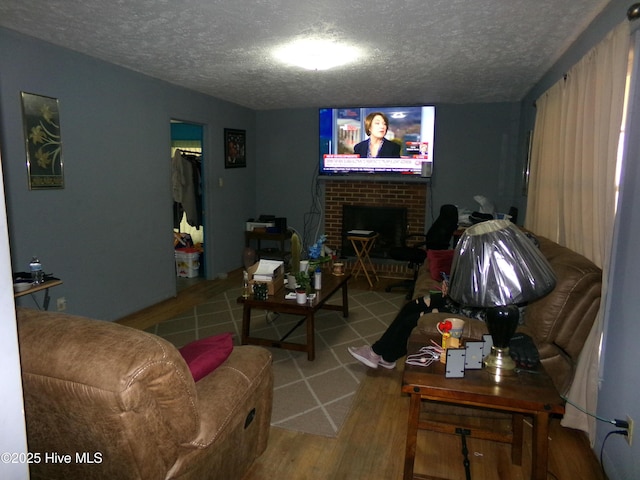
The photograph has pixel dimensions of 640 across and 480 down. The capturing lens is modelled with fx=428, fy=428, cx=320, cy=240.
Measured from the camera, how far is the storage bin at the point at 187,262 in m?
5.45

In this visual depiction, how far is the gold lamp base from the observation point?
1.71 m

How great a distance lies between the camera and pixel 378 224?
19.8 feet

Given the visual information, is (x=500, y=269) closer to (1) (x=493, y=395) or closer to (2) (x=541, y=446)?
(1) (x=493, y=395)

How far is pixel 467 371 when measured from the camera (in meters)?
1.75

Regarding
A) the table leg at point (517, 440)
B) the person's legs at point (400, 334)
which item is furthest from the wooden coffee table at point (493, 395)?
the person's legs at point (400, 334)

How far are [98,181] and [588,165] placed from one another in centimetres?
357

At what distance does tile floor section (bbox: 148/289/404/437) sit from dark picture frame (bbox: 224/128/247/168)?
184 centimetres

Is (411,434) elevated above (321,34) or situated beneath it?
situated beneath

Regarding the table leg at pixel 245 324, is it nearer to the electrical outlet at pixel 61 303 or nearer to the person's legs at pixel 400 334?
the person's legs at pixel 400 334

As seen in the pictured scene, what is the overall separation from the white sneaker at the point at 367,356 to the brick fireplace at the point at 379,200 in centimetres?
283

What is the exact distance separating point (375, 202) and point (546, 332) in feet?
12.9

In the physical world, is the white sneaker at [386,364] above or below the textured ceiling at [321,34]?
below

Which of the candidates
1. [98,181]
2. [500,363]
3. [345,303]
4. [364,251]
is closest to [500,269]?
[500,363]

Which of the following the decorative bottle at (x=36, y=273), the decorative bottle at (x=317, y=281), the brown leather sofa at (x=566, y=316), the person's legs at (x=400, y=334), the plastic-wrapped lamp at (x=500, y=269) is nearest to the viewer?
the plastic-wrapped lamp at (x=500, y=269)
